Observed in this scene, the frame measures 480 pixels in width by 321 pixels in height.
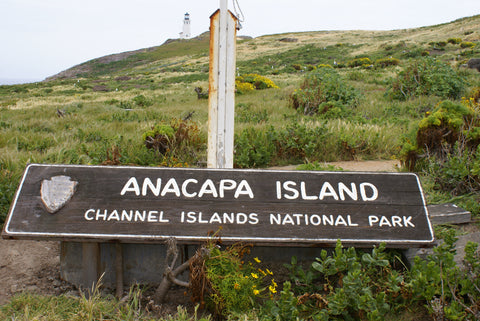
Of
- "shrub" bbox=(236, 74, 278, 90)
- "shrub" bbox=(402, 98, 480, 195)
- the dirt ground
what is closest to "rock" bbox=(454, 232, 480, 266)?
"shrub" bbox=(402, 98, 480, 195)

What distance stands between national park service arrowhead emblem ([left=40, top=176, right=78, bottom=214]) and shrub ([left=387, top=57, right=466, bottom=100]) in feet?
33.4

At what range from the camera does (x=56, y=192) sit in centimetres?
294

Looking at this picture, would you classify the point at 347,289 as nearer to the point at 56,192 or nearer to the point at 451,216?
the point at 451,216

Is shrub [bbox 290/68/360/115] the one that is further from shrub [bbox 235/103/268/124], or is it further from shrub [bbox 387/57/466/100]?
shrub [bbox 387/57/466/100]

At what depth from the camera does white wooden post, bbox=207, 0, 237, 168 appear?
3.65m

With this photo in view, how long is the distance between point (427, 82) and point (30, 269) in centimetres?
1132

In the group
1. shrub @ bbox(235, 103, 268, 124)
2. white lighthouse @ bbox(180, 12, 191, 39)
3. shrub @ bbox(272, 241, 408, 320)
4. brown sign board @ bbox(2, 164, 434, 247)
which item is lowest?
shrub @ bbox(272, 241, 408, 320)

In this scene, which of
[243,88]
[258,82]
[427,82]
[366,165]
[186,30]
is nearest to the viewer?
[366,165]

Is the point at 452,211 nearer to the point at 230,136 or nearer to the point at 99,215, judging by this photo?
the point at 230,136

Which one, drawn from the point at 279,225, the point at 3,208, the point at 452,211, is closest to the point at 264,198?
the point at 279,225

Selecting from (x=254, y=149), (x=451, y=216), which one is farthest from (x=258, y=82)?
(x=451, y=216)

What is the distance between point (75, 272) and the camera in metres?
3.05

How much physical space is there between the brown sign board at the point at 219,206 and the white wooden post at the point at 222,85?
27.5 inches

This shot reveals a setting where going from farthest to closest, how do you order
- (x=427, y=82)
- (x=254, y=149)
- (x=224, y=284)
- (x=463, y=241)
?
1. (x=427, y=82)
2. (x=254, y=149)
3. (x=463, y=241)
4. (x=224, y=284)
